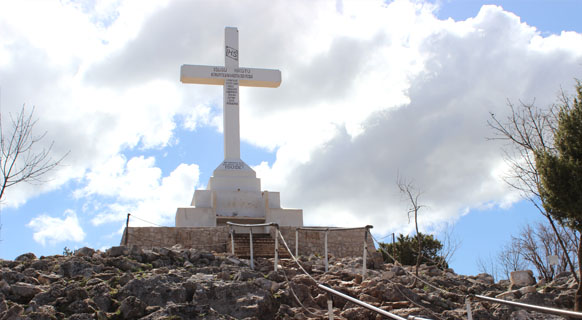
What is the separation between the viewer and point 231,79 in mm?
18656

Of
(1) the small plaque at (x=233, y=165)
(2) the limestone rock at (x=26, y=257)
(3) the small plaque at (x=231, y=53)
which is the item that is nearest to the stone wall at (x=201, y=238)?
(1) the small plaque at (x=233, y=165)

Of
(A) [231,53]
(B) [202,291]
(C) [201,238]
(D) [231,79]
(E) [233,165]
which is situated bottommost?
(B) [202,291]

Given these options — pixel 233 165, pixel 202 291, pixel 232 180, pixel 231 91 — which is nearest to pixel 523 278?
pixel 202 291

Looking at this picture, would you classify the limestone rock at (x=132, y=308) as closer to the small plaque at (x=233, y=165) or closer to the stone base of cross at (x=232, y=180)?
the stone base of cross at (x=232, y=180)

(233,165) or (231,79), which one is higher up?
(231,79)

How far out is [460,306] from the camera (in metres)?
→ 9.14

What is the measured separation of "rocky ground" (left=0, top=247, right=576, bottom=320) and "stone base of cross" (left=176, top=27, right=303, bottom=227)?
578 centimetres

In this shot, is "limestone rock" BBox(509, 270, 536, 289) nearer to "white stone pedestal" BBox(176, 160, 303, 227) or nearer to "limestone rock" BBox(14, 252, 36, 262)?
"white stone pedestal" BBox(176, 160, 303, 227)

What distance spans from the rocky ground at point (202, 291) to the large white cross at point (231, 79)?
7.76 meters

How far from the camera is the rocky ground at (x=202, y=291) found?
7.85 m

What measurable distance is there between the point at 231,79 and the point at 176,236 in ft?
20.2

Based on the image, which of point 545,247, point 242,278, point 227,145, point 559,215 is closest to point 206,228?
point 227,145

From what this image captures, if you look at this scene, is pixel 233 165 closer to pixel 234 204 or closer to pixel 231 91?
pixel 234 204

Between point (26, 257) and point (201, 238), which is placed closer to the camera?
point (26, 257)
